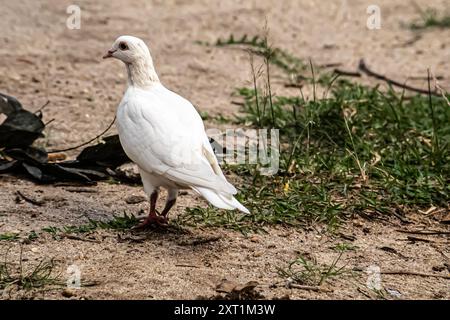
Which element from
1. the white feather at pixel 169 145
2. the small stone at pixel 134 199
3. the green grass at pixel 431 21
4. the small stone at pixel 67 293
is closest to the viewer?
the small stone at pixel 67 293

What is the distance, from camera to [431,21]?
9477 millimetres

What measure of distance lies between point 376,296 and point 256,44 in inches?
189

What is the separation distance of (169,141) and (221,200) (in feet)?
1.55

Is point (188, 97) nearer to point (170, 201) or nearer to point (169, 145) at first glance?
point (170, 201)

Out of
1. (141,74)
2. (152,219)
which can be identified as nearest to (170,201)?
(152,219)

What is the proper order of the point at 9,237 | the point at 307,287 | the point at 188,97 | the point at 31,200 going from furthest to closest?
the point at 188,97 < the point at 31,200 < the point at 9,237 < the point at 307,287

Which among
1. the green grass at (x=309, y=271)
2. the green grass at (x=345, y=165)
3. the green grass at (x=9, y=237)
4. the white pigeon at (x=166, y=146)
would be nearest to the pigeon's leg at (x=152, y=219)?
the white pigeon at (x=166, y=146)

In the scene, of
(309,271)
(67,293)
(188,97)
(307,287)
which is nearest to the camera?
(67,293)

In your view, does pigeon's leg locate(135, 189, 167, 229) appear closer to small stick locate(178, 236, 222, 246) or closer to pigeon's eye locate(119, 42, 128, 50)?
small stick locate(178, 236, 222, 246)

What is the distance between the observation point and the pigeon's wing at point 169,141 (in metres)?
4.30

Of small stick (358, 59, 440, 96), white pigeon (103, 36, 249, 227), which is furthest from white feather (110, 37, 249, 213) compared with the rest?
small stick (358, 59, 440, 96)

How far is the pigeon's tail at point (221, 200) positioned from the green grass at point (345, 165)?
1.73 feet

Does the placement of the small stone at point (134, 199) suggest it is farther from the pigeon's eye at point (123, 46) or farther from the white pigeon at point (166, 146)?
the pigeon's eye at point (123, 46)

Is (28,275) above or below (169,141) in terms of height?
below
